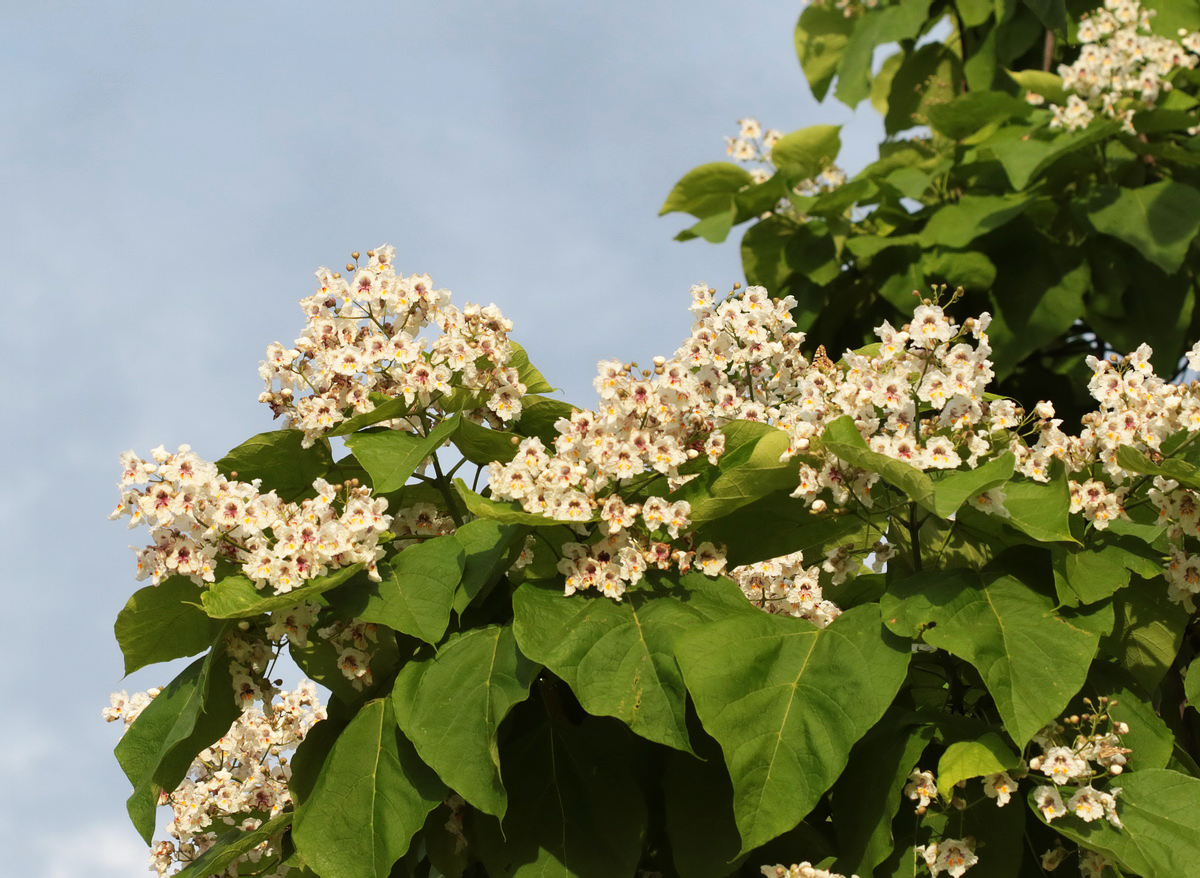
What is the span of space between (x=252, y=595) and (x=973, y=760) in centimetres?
104

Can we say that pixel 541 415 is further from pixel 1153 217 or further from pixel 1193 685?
pixel 1153 217

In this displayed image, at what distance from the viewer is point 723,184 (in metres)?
4.78

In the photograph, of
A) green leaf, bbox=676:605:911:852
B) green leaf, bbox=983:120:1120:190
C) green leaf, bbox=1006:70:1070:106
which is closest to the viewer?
green leaf, bbox=676:605:911:852

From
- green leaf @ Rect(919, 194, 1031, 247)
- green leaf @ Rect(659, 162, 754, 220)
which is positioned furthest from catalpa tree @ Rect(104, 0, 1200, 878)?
green leaf @ Rect(659, 162, 754, 220)

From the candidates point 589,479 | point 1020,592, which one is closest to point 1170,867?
point 1020,592

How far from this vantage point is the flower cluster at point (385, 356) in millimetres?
2104

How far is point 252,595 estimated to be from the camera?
1.88 meters

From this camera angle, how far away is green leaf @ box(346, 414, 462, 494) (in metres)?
1.90

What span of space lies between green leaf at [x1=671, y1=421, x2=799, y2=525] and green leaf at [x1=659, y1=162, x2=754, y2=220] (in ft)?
9.12

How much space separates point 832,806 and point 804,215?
10.1 feet

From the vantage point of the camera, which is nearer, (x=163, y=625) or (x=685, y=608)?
(x=685, y=608)

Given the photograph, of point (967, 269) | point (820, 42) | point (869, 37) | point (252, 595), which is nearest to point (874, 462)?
point (252, 595)

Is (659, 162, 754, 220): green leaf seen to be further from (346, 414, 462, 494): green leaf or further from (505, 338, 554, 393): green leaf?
(346, 414, 462, 494): green leaf

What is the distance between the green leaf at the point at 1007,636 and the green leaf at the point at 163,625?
42.0 inches
